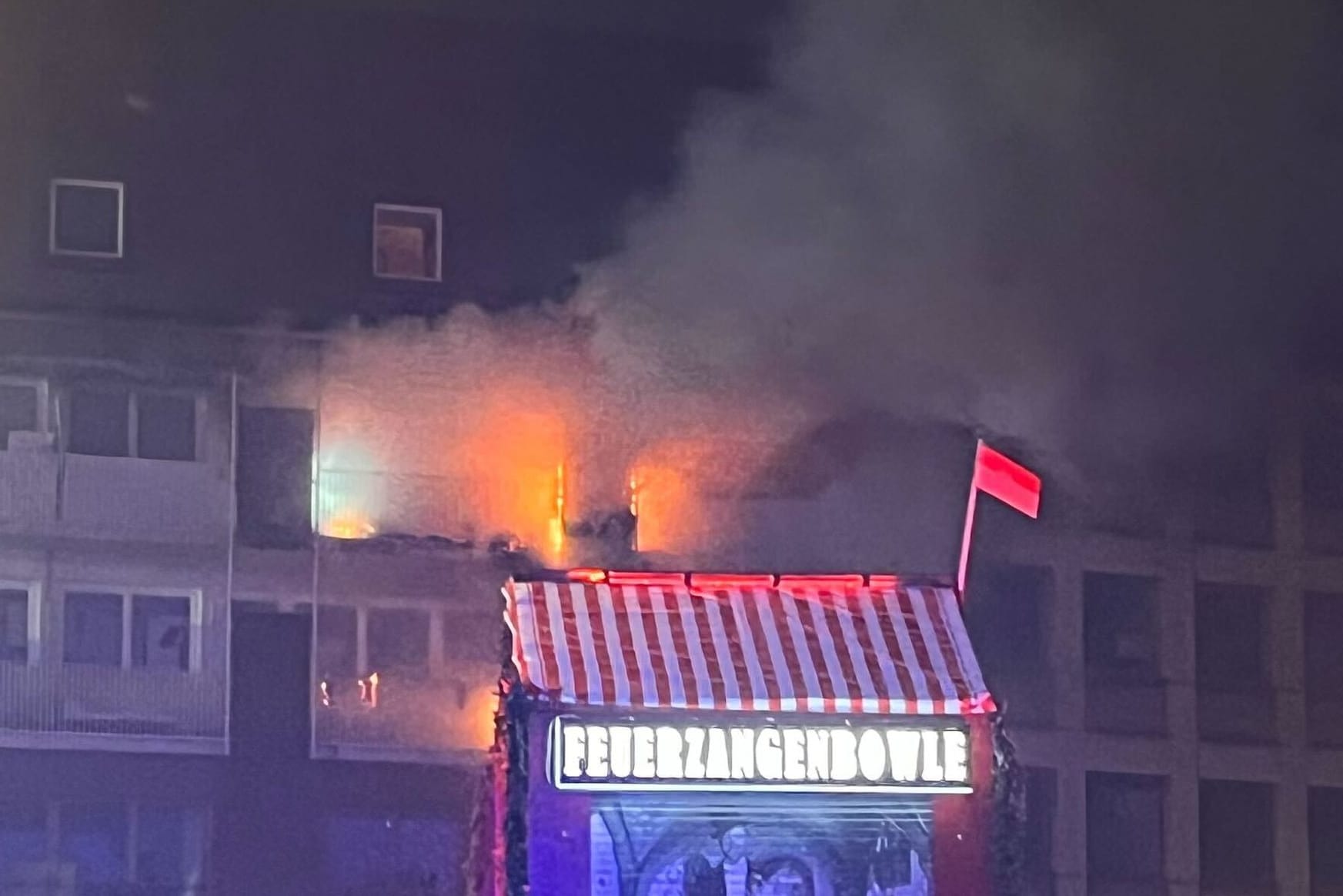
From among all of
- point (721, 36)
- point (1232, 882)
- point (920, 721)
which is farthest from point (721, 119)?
point (1232, 882)

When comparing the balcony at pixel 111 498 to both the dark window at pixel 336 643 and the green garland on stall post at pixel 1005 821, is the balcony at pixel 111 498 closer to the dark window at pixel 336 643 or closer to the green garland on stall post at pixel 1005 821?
the dark window at pixel 336 643

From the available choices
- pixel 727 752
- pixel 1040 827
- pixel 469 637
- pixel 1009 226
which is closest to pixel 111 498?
pixel 469 637

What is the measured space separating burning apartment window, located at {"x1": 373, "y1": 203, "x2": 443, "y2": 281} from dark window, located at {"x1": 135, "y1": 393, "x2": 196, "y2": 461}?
2.61 ft

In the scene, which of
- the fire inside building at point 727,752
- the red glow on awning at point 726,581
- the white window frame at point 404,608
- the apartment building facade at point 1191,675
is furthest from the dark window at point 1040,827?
the white window frame at point 404,608

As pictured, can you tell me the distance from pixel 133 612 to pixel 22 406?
733 millimetres

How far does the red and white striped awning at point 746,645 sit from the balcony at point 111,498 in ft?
3.33

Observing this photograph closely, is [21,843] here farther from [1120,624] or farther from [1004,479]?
[1120,624]

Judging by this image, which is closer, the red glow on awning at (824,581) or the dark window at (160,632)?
the dark window at (160,632)

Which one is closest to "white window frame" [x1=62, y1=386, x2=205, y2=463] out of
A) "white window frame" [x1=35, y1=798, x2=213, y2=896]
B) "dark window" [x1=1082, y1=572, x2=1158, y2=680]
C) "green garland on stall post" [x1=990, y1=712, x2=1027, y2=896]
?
"white window frame" [x1=35, y1=798, x2=213, y2=896]

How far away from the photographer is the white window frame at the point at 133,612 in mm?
6090

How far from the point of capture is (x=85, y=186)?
247 inches

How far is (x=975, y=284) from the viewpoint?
6762 millimetres

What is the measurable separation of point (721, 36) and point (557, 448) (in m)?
1.61

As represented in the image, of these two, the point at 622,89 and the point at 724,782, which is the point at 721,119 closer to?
the point at 622,89
